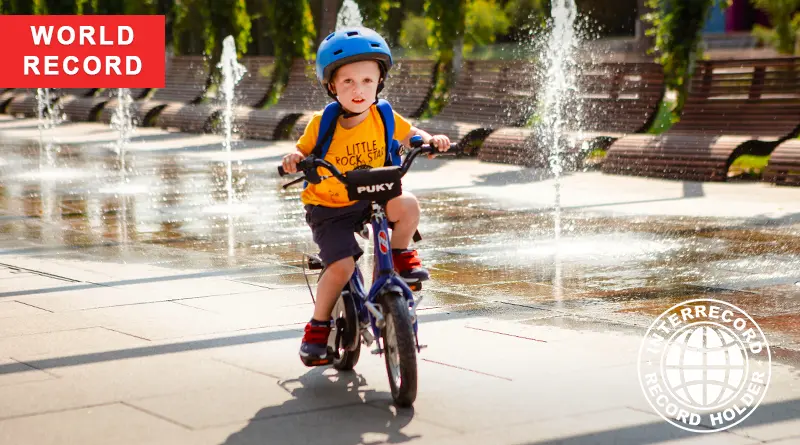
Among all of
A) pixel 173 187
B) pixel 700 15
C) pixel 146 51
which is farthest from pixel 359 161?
pixel 146 51

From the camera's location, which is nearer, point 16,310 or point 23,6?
point 16,310

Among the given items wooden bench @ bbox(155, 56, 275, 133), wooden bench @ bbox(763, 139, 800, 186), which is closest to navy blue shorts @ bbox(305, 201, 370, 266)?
wooden bench @ bbox(763, 139, 800, 186)

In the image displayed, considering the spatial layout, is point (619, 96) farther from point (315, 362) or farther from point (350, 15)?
point (315, 362)

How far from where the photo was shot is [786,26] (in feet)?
88.8

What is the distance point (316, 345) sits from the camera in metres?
5.49

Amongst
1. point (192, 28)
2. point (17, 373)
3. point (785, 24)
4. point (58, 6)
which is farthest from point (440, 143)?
point (192, 28)

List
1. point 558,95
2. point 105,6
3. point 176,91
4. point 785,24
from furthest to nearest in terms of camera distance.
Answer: point 105,6, point 785,24, point 176,91, point 558,95

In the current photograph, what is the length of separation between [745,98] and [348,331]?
981 cm

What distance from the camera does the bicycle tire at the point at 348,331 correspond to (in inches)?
216

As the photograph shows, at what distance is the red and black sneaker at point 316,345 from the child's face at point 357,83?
954 mm

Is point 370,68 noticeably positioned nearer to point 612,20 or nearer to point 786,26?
point 786,26

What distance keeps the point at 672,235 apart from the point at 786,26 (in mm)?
18895

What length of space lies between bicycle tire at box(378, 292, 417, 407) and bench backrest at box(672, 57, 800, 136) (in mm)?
9212

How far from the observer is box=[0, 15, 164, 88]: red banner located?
27.0 meters
